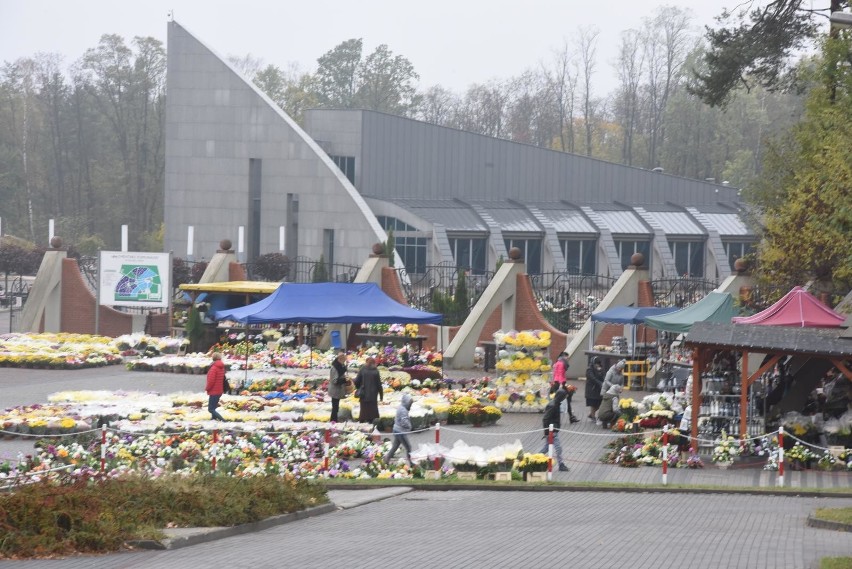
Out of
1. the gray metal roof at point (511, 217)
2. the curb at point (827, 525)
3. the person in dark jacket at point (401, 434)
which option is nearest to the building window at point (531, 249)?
the gray metal roof at point (511, 217)

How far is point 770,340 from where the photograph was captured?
2322 cm

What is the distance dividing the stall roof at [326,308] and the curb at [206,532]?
1569 cm

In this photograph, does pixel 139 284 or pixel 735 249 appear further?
pixel 735 249

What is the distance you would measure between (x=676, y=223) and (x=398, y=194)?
47.4 ft

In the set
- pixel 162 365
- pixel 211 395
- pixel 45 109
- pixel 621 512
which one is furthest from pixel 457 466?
pixel 45 109

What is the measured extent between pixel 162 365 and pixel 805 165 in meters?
17.4

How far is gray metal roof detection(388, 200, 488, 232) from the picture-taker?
68438mm

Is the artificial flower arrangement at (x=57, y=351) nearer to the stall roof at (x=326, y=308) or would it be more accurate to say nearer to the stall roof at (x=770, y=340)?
the stall roof at (x=326, y=308)

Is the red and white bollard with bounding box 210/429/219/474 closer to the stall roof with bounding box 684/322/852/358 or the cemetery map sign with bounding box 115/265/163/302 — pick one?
the stall roof with bounding box 684/322/852/358

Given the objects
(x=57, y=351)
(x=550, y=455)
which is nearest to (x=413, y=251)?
(x=57, y=351)

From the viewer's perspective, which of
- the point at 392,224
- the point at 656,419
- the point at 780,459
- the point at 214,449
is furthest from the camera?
the point at 392,224

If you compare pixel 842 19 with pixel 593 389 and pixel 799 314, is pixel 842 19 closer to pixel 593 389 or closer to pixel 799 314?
pixel 799 314

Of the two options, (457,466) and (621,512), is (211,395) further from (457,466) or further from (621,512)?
(621,512)

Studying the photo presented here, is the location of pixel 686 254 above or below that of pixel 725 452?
above
